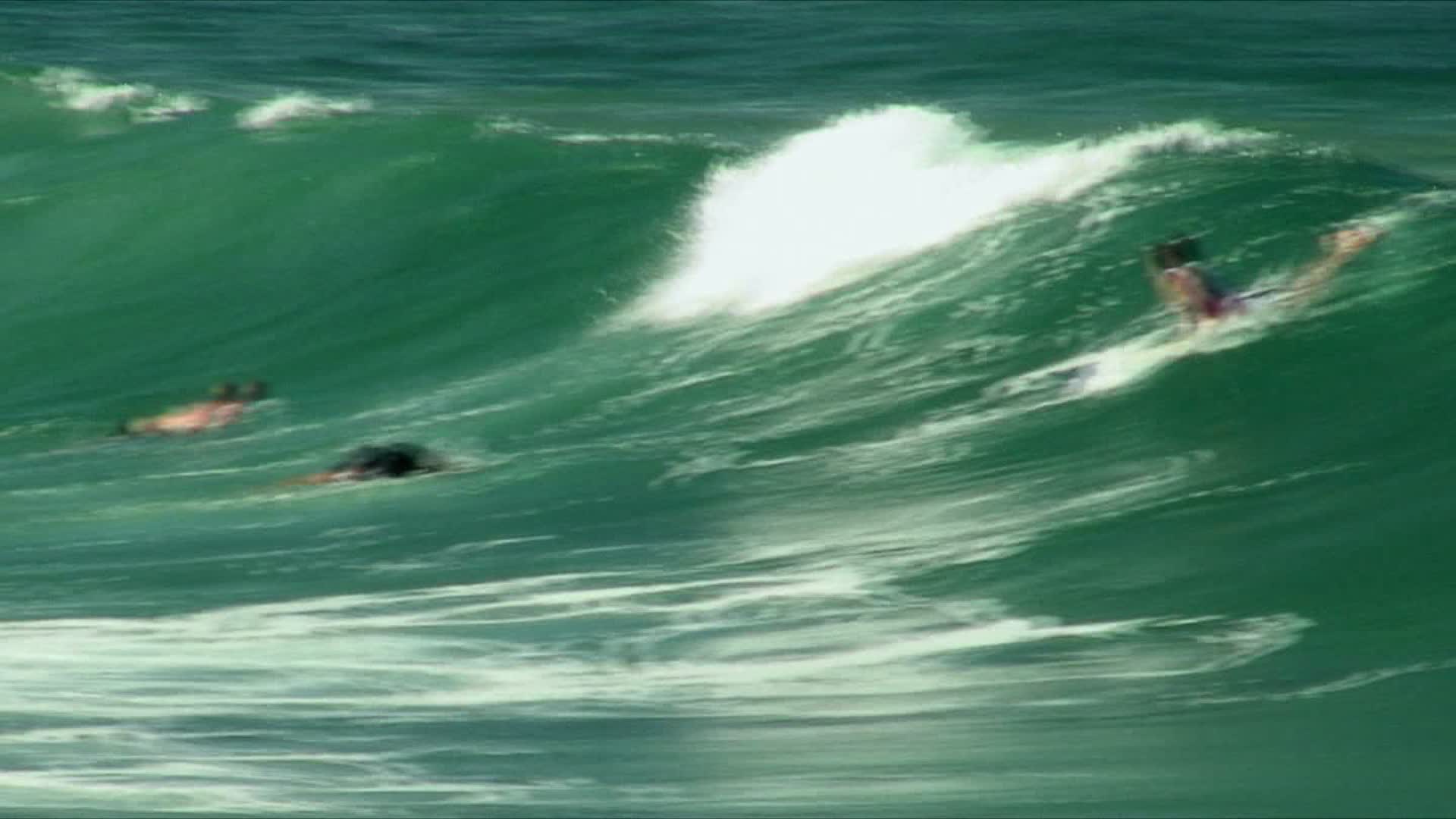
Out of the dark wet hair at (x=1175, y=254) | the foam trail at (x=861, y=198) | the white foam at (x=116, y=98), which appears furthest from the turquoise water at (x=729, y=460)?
the dark wet hair at (x=1175, y=254)

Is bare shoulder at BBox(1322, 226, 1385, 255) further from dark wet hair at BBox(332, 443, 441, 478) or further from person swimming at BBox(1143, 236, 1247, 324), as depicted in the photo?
dark wet hair at BBox(332, 443, 441, 478)

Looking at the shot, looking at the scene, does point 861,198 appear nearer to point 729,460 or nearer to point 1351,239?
point 1351,239

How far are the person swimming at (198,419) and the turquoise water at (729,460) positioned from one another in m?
0.19

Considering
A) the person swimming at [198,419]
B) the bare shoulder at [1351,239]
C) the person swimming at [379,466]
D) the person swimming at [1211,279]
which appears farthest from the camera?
the person swimming at [198,419]

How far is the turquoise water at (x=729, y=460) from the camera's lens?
31.7 ft

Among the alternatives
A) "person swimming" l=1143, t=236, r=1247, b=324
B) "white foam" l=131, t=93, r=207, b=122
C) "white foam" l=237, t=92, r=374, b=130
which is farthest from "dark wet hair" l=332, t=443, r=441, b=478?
"white foam" l=131, t=93, r=207, b=122

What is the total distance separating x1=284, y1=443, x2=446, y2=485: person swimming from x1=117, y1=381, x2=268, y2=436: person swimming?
1810mm

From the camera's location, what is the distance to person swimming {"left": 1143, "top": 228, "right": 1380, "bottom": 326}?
51.2 ft

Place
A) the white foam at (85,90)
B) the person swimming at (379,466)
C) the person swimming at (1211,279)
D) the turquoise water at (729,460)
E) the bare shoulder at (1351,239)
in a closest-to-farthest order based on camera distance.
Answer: the turquoise water at (729,460) < the person swimming at (379,466) < the person swimming at (1211,279) < the bare shoulder at (1351,239) < the white foam at (85,90)

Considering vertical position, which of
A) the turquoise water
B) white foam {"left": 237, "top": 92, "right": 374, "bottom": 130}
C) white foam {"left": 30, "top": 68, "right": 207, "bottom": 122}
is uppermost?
white foam {"left": 30, "top": 68, "right": 207, "bottom": 122}

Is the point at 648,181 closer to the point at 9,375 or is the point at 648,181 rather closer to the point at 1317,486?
the point at 9,375

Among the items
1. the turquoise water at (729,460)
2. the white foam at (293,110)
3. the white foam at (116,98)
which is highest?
the white foam at (116,98)

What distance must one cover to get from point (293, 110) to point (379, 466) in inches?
507

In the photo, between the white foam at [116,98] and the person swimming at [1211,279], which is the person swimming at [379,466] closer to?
the person swimming at [1211,279]
